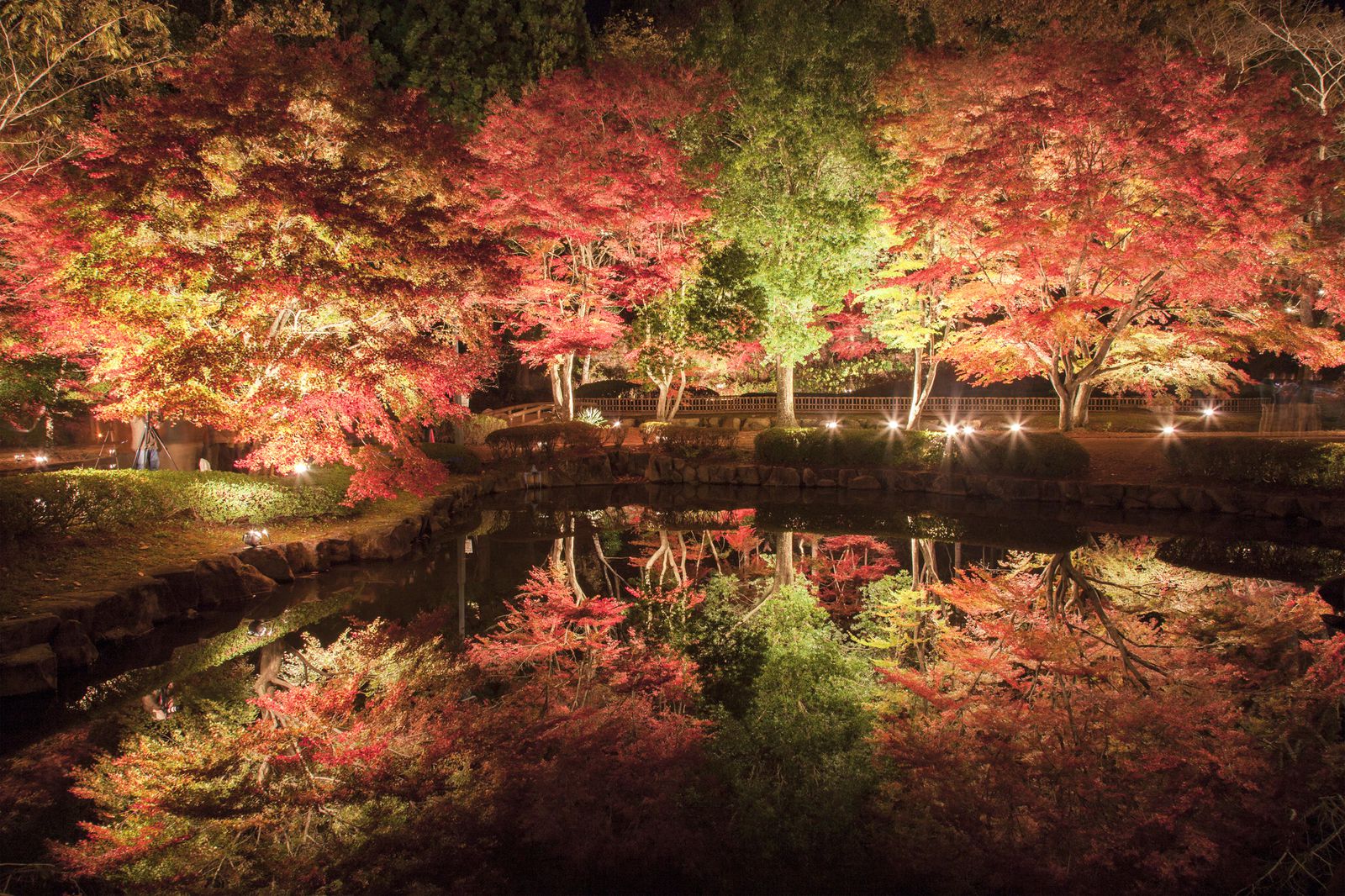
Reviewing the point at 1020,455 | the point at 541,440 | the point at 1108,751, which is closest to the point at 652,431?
the point at 541,440

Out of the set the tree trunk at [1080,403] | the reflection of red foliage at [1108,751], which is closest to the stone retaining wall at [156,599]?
the reflection of red foliage at [1108,751]

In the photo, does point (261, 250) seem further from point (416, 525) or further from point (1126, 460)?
point (1126, 460)

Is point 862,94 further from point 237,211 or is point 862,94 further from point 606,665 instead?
point 606,665

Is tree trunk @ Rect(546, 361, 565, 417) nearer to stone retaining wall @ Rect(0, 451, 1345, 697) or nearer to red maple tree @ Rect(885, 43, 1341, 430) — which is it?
stone retaining wall @ Rect(0, 451, 1345, 697)

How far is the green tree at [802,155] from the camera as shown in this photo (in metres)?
16.8

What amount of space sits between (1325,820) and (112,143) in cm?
1126

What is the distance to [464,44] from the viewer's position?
21.3 m

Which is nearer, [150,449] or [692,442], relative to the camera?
[150,449]

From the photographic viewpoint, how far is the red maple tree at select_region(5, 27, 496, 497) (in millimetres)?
8320

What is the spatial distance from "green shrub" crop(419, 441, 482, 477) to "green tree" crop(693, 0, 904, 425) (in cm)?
720

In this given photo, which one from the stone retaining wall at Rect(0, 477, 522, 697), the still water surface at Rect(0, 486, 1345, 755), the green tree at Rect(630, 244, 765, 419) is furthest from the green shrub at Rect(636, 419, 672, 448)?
the stone retaining wall at Rect(0, 477, 522, 697)

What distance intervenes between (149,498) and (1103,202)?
1558cm

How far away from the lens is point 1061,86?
44.1 ft

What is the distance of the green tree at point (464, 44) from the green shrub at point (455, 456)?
9139 mm
